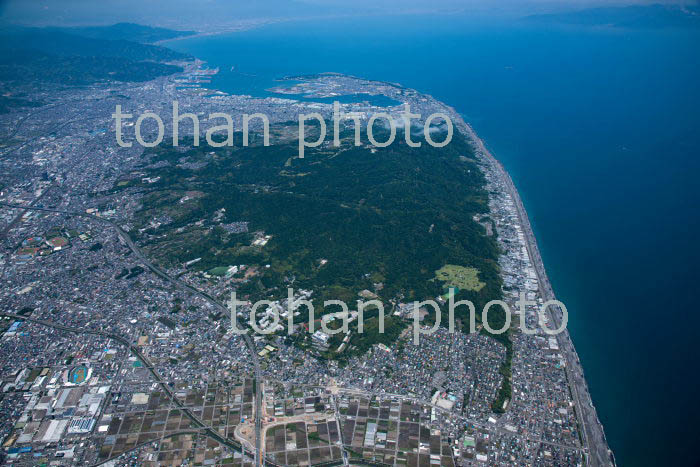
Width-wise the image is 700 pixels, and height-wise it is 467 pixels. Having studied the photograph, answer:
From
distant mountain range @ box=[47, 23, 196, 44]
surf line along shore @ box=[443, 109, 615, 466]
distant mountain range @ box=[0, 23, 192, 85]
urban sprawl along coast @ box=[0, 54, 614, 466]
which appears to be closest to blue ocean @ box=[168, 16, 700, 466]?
surf line along shore @ box=[443, 109, 615, 466]

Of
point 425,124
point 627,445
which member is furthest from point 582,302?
point 425,124

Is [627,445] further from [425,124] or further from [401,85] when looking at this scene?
[401,85]

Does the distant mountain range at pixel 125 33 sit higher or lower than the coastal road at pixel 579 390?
higher

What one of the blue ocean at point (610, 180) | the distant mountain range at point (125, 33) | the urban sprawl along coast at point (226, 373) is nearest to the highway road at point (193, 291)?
the urban sprawl along coast at point (226, 373)

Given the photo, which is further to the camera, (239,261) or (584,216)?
(584,216)

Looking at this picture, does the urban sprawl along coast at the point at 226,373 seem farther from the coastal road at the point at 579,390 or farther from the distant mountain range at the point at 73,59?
the distant mountain range at the point at 73,59

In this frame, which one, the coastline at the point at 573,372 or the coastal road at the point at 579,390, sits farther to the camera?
the coastline at the point at 573,372
